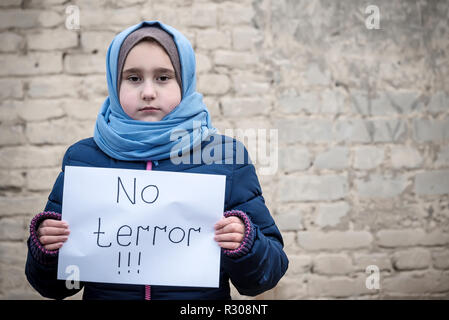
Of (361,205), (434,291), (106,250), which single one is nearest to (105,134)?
(106,250)

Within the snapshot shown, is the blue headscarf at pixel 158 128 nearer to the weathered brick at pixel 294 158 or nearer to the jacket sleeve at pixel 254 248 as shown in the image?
the jacket sleeve at pixel 254 248

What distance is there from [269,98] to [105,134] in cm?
150

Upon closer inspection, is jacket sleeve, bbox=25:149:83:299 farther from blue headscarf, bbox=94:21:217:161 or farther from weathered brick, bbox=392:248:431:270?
weathered brick, bbox=392:248:431:270

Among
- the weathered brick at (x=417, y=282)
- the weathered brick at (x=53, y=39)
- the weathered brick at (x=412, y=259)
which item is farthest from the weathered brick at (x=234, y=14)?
the weathered brick at (x=417, y=282)

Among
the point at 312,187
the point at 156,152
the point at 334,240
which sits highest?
the point at 156,152

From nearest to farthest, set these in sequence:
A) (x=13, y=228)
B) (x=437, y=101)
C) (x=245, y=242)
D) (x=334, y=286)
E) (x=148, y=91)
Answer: (x=245, y=242), (x=148, y=91), (x=13, y=228), (x=334, y=286), (x=437, y=101)

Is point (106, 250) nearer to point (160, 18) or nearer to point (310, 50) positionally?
point (160, 18)

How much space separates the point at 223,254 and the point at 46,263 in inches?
19.2

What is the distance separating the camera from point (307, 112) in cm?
246

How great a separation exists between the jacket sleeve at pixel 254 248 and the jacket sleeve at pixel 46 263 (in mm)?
486

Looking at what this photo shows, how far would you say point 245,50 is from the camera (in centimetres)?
241

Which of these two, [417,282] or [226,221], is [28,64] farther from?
[417,282]

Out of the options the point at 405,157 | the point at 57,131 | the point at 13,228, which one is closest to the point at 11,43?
the point at 57,131

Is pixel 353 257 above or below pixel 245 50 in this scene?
below
